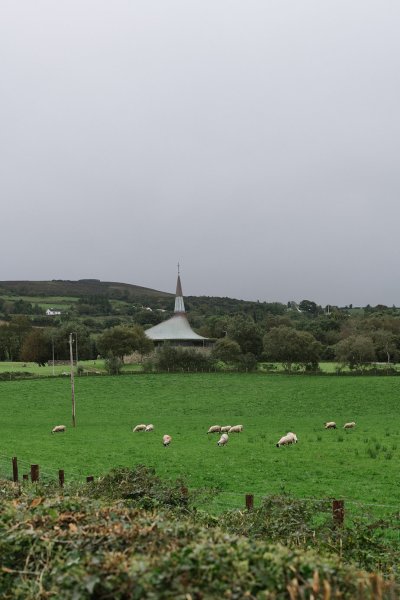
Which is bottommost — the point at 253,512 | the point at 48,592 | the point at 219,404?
the point at 219,404

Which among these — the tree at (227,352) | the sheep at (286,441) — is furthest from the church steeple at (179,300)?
the sheep at (286,441)

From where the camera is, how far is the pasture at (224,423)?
20.1m

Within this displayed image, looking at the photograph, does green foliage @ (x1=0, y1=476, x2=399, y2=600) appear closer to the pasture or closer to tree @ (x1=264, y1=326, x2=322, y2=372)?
the pasture

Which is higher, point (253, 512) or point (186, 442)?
point (253, 512)

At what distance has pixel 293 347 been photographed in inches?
3063

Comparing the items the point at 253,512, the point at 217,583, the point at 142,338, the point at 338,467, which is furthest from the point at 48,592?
the point at 142,338

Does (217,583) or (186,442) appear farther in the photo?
(186,442)

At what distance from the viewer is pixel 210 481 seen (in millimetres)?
Answer: 19859

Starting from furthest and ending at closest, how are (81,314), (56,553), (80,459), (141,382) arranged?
(81,314), (141,382), (80,459), (56,553)

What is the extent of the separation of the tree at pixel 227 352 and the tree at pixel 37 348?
3437cm

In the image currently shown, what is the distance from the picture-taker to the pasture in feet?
65.8

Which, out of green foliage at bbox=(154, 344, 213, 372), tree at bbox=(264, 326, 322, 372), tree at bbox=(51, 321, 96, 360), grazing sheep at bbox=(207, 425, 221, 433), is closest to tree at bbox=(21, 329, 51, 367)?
tree at bbox=(51, 321, 96, 360)

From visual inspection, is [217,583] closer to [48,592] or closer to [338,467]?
[48,592]

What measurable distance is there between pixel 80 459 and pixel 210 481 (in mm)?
8016
